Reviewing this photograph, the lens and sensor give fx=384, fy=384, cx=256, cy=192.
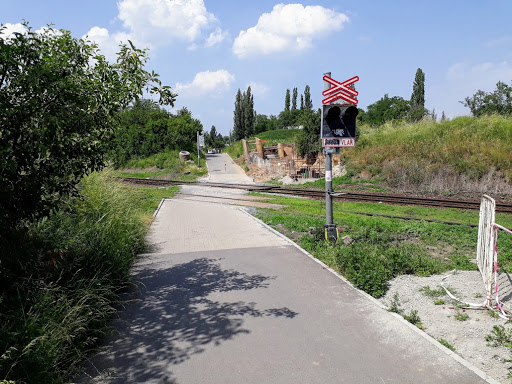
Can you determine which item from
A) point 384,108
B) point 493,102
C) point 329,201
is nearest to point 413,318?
point 329,201

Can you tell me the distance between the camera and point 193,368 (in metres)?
3.99

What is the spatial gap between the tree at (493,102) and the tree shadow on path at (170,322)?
36.0m

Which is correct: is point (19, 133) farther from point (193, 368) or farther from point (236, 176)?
point (236, 176)

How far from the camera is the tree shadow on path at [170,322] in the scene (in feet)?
→ 13.2

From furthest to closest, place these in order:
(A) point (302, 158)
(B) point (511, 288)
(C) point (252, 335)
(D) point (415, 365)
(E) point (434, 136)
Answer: (A) point (302, 158), (E) point (434, 136), (B) point (511, 288), (C) point (252, 335), (D) point (415, 365)

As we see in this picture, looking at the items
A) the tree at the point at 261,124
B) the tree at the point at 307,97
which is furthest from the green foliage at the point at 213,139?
the tree at the point at 307,97

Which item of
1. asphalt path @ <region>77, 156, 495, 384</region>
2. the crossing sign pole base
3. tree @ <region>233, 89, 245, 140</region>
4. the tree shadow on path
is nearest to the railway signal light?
the crossing sign pole base

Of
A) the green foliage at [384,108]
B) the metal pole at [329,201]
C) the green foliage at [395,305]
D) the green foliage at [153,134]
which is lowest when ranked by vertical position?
the green foliage at [395,305]

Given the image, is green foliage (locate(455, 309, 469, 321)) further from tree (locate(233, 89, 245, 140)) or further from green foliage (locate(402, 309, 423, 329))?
tree (locate(233, 89, 245, 140))

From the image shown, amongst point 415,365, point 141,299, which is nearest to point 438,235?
point 415,365

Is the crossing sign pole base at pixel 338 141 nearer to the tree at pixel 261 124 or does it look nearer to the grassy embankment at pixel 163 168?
the grassy embankment at pixel 163 168

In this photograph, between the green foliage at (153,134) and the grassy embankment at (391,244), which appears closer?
the grassy embankment at (391,244)

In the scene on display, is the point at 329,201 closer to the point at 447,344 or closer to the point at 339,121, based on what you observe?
the point at 339,121

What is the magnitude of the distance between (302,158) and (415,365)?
114 ft
